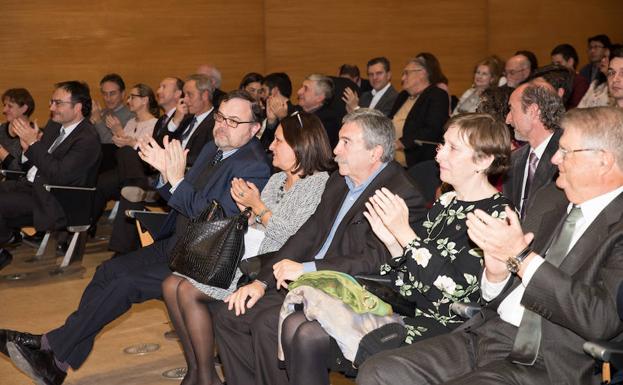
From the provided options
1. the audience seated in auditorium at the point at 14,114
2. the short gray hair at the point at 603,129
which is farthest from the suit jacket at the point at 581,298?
the audience seated in auditorium at the point at 14,114

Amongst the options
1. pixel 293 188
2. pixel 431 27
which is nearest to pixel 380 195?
pixel 293 188

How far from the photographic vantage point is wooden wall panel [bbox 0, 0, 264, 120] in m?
8.99

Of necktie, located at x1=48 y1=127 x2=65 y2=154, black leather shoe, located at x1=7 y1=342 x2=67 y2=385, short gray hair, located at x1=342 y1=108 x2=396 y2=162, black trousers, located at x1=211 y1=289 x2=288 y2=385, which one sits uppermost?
short gray hair, located at x1=342 y1=108 x2=396 y2=162

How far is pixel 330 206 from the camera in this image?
362 cm

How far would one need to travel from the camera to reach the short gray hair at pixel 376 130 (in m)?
3.50

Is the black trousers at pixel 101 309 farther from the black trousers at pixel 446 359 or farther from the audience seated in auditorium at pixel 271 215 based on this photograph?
the black trousers at pixel 446 359

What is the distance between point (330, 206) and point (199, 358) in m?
0.93

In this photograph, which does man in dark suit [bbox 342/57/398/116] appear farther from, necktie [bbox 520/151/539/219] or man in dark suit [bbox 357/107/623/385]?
man in dark suit [bbox 357/107/623/385]

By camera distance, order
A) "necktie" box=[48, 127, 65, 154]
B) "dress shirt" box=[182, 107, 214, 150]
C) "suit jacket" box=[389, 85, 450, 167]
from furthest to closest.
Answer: "suit jacket" box=[389, 85, 450, 167]
"necktie" box=[48, 127, 65, 154]
"dress shirt" box=[182, 107, 214, 150]

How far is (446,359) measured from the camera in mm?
2730

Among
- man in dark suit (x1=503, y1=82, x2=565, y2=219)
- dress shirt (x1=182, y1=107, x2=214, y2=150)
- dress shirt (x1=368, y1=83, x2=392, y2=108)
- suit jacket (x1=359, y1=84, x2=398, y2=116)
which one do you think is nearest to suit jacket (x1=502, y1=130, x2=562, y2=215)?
man in dark suit (x1=503, y1=82, x2=565, y2=219)

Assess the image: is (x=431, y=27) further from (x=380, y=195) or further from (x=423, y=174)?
(x=380, y=195)

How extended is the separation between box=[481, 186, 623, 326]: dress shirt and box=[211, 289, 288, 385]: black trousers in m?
1.02

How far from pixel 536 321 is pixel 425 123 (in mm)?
4617
